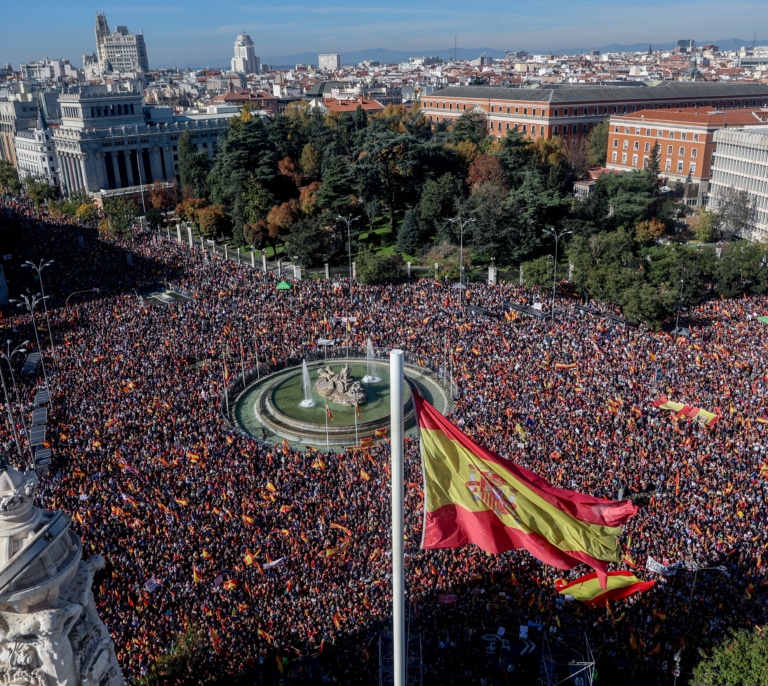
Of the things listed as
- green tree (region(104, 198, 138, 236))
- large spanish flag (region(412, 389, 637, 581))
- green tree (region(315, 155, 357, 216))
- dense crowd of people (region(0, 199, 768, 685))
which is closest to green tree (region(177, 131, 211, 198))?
green tree (region(104, 198, 138, 236))

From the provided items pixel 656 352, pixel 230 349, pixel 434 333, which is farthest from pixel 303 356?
pixel 656 352

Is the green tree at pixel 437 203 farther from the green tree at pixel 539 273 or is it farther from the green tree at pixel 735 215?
the green tree at pixel 735 215

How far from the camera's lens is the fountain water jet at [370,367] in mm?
29109

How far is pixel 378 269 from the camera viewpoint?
39.0 metres

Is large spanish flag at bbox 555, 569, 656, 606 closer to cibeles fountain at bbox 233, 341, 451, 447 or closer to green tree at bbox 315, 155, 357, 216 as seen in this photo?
cibeles fountain at bbox 233, 341, 451, 447

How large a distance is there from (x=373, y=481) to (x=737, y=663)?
998 cm

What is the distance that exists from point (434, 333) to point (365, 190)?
814 inches

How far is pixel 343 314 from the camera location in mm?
33656

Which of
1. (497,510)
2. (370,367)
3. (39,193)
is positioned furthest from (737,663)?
(39,193)

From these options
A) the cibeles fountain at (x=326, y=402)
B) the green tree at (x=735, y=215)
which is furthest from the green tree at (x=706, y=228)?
the cibeles fountain at (x=326, y=402)

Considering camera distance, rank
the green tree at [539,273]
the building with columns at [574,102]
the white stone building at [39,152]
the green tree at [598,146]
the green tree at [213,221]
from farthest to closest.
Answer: the white stone building at [39,152]
the building with columns at [574,102]
the green tree at [598,146]
the green tree at [213,221]
the green tree at [539,273]

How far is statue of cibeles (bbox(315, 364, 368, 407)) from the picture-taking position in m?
26.7

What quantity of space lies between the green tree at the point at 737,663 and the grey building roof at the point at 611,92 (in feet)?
212

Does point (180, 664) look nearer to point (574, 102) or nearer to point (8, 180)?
point (574, 102)
